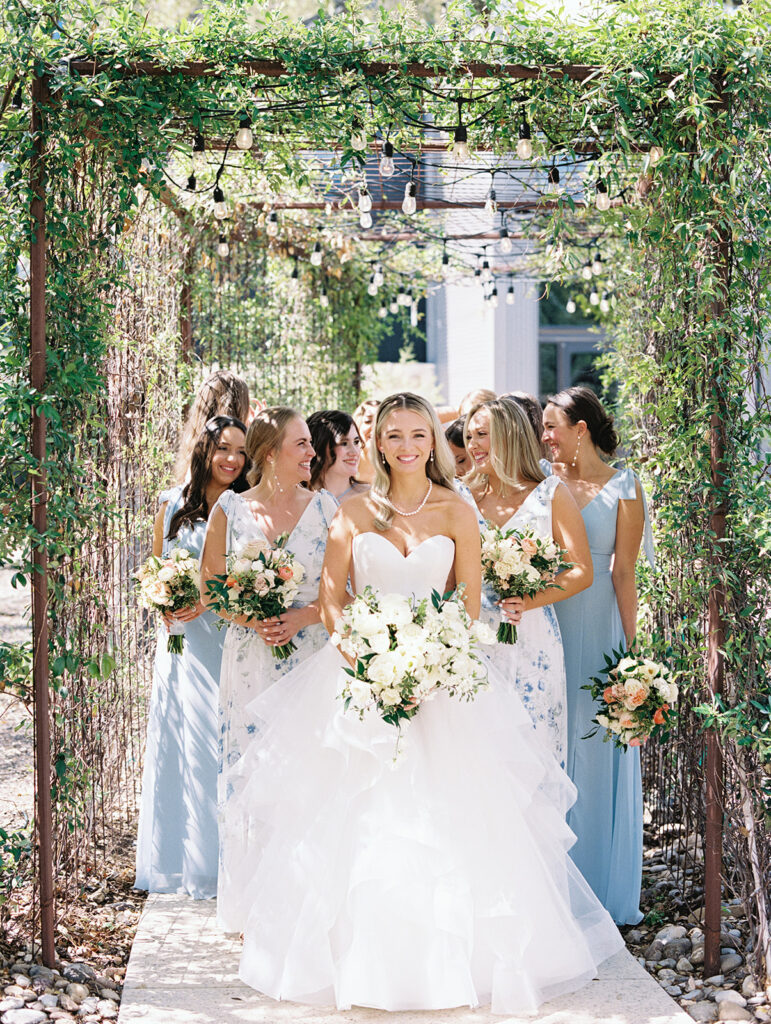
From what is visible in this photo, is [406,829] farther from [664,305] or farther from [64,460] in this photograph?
[664,305]

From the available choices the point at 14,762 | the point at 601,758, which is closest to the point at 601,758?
the point at 601,758

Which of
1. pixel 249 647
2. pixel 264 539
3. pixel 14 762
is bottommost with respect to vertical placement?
pixel 14 762

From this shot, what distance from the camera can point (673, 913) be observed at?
183 inches

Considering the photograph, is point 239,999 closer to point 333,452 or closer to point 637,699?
point 637,699

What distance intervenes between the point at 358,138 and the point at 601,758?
107 inches

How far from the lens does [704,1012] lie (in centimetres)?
375

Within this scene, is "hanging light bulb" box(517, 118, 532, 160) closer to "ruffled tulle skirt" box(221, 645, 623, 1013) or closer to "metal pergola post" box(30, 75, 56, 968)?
"metal pergola post" box(30, 75, 56, 968)

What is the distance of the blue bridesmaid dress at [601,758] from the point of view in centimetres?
462

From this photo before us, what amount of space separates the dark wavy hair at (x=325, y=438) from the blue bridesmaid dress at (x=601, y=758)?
143 cm

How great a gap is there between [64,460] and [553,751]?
2.28 m

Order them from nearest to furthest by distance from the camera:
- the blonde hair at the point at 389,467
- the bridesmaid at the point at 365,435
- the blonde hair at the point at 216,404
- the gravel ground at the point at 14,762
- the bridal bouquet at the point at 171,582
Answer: the blonde hair at the point at 389,467 < the bridal bouquet at the point at 171,582 < the blonde hair at the point at 216,404 < the gravel ground at the point at 14,762 < the bridesmaid at the point at 365,435

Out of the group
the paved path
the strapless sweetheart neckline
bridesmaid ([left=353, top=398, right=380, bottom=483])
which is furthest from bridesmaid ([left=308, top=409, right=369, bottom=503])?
the paved path

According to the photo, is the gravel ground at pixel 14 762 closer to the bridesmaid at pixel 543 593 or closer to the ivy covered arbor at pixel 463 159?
the ivy covered arbor at pixel 463 159

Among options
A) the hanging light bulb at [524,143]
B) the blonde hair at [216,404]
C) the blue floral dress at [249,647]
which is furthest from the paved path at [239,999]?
the hanging light bulb at [524,143]
